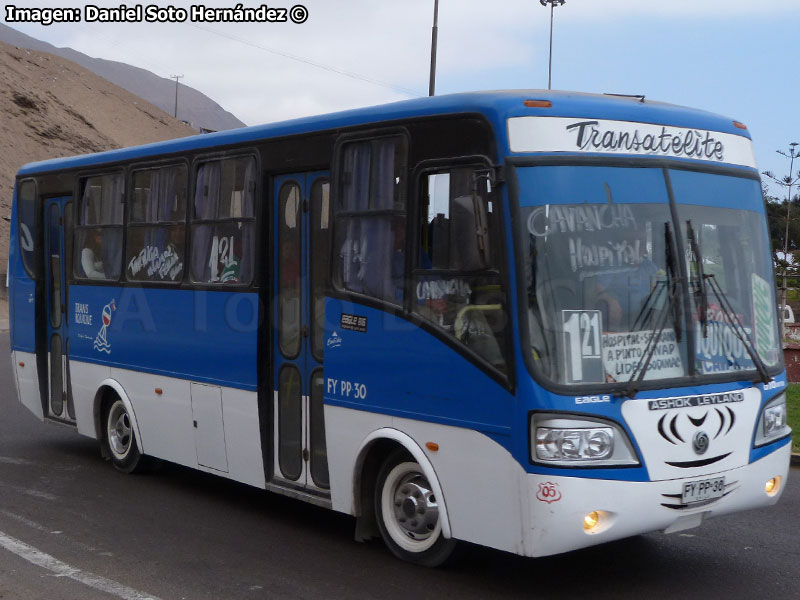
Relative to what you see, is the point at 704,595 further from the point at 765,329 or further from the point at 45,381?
the point at 45,381

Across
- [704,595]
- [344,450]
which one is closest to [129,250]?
[344,450]

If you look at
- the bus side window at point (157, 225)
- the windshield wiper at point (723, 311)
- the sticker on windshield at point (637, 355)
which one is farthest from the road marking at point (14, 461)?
the windshield wiper at point (723, 311)

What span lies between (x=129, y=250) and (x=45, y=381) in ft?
7.85

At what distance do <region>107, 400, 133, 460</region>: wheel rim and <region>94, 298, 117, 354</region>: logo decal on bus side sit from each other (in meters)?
0.53

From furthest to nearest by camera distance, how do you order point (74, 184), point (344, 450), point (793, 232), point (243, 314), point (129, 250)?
point (793, 232), point (74, 184), point (129, 250), point (243, 314), point (344, 450)

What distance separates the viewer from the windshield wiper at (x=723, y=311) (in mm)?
6285

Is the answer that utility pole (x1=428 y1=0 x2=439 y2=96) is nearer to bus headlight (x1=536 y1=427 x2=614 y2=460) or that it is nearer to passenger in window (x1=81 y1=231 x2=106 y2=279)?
passenger in window (x1=81 y1=231 x2=106 y2=279)

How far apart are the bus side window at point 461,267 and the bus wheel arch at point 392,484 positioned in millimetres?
834

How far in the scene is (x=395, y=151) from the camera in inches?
267

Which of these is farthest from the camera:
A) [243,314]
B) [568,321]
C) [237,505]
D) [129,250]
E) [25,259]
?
[25,259]

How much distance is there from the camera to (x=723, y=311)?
6.39m

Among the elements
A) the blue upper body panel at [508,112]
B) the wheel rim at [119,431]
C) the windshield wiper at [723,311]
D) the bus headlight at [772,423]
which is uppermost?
the blue upper body panel at [508,112]

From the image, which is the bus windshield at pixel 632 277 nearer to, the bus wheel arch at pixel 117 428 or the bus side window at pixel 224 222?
the bus side window at pixel 224 222

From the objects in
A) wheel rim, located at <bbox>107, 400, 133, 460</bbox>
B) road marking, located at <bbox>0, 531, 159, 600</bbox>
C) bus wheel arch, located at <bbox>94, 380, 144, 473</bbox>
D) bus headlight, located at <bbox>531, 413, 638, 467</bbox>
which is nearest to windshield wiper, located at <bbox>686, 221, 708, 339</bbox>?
bus headlight, located at <bbox>531, 413, 638, 467</bbox>
